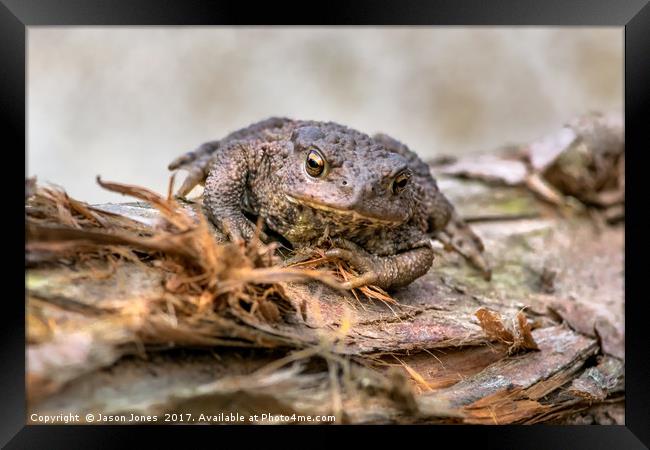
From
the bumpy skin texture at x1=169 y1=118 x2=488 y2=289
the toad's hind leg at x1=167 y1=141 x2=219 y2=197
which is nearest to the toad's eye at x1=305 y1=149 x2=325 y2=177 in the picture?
the bumpy skin texture at x1=169 y1=118 x2=488 y2=289

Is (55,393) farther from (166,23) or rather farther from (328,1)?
(328,1)

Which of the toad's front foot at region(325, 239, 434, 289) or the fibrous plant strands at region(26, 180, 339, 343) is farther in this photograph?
the toad's front foot at region(325, 239, 434, 289)

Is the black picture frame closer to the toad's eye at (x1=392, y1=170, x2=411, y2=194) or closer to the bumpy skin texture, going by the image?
the bumpy skin texture

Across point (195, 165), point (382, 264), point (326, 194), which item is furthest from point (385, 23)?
point (195, 165)

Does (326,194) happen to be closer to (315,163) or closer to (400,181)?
(315,163)

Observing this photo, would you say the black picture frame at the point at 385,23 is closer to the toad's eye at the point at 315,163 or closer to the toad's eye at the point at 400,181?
the toad's eye at the point at 315,163
